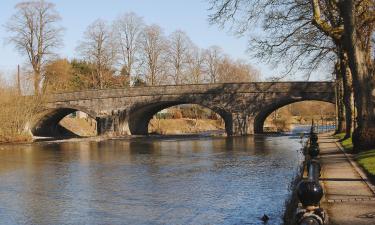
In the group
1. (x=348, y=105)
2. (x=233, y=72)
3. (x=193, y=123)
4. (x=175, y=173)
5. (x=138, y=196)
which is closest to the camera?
(x=138, y=196)

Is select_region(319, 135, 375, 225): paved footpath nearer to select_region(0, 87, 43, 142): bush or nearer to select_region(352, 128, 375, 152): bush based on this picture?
select_region(352, 128, 375, 152): bush

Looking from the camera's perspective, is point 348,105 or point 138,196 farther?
point 348,105

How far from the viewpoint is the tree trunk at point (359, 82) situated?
1897 centimetres

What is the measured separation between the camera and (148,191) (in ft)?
48.5

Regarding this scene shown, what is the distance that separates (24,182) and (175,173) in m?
A: 5.29

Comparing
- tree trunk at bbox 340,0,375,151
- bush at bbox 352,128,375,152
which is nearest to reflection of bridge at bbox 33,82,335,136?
tree trunk at bbox 340,0,375,151

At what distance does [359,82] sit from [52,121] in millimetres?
43746

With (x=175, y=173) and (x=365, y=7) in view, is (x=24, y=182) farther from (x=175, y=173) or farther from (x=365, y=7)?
(x=365, y=7)

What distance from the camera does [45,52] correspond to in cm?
6025

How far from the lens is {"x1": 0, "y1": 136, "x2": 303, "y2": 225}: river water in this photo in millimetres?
11539

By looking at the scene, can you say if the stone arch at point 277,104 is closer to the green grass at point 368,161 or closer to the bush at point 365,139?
the bush at point 365,139

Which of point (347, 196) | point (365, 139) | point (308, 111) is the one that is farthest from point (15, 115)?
point (308, 111)

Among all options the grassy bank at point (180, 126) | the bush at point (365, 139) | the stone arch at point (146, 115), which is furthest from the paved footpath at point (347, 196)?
the grassy bank at point (180, 126)

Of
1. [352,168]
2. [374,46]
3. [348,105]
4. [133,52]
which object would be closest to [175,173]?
[352,168]
